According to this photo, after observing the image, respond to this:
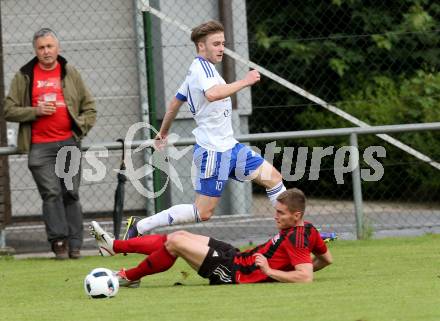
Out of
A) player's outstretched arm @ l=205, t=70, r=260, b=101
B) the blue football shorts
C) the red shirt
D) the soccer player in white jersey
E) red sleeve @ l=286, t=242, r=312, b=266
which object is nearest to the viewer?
red sleeve @ l=286, t=242, r=312, b=266

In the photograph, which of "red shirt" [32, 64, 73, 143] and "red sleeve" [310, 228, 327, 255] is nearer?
"red sleeve" [310, 228, 327, 255]

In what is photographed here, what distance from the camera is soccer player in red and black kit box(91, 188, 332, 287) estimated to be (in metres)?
8.59

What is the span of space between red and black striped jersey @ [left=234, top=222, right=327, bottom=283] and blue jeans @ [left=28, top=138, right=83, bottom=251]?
323 cm

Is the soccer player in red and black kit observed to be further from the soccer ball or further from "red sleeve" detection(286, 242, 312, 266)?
the soccer ball

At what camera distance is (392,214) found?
13.9m

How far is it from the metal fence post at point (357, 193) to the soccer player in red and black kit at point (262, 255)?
11.3ft

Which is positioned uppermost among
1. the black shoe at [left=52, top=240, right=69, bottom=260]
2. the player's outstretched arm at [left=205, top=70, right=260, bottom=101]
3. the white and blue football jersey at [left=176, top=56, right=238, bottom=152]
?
the player's outstretched arm at [left=205, top=70, right=260, bottom=101]

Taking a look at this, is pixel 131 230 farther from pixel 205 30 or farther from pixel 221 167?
pixel 205 30

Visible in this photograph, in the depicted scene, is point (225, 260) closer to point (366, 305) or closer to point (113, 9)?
point (366, 305)

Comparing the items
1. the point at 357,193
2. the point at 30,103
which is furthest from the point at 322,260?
the point at 30,103

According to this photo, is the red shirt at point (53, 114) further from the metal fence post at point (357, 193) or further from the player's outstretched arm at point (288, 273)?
the player's outstretched arm at point (288, 273)

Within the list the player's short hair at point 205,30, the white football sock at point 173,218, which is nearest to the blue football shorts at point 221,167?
the white football sock at point 173,218

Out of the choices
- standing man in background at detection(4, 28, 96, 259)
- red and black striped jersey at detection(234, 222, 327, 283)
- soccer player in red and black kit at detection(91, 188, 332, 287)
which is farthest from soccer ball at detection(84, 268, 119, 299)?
standing man in background at detection(4, 28, 96, 259)

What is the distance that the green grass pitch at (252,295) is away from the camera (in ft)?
23.7
